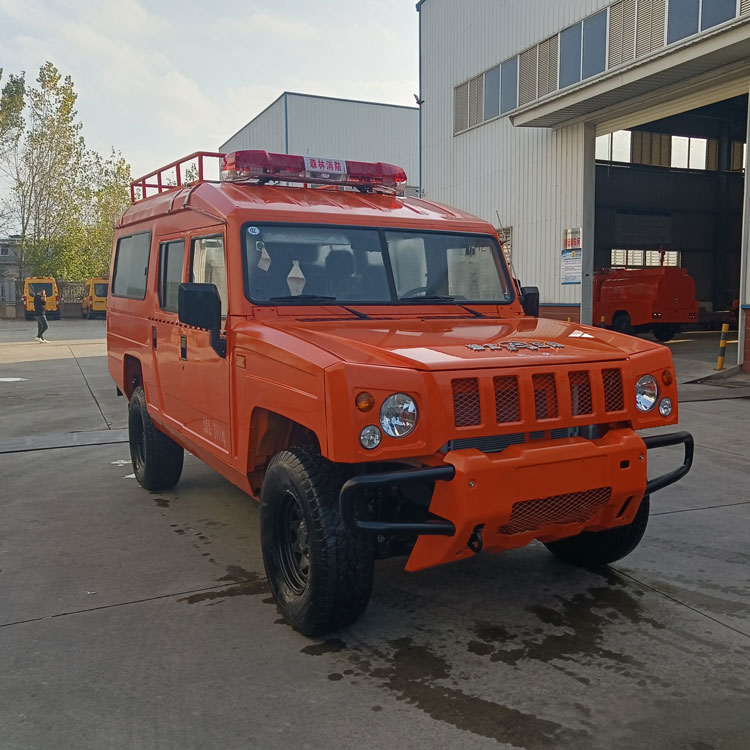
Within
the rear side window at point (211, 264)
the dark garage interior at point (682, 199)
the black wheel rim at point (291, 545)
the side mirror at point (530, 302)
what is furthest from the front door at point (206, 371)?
the dark garage interior at point (682, 199)

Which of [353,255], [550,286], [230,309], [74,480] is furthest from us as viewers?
[550,286]

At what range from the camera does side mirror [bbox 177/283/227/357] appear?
159 inches

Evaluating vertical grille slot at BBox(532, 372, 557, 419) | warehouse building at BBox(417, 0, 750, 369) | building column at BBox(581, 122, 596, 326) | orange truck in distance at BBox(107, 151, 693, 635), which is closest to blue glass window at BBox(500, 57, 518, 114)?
warehouse building at BBox(417, 0, 750, 369)

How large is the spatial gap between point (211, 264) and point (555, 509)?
257 cm

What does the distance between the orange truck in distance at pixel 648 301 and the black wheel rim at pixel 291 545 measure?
18950 mm

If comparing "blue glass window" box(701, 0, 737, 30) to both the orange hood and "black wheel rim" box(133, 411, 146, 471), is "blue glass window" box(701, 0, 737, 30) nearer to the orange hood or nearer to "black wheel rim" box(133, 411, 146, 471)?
the orange hood

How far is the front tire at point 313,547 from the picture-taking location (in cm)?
342

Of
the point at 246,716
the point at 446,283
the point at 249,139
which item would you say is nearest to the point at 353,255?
the point at 446,283

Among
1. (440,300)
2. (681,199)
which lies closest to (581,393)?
(440,300)

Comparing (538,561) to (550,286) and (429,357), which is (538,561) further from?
(550,286)

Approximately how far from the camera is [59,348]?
70.2ft

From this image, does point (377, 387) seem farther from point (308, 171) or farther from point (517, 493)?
point (308, 171)

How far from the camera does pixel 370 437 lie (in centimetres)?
318

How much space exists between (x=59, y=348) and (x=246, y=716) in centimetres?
2026
